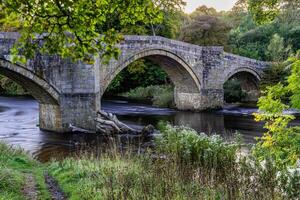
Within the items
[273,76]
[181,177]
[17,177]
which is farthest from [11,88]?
[181,177]

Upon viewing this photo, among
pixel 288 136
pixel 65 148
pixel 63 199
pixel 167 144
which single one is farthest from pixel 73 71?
pixel 288 136

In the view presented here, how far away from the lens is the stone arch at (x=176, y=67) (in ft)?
71.9

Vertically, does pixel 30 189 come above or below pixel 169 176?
below

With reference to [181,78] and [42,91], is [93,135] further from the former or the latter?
[181,78]

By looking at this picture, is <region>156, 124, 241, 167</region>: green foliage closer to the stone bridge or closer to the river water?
the river water

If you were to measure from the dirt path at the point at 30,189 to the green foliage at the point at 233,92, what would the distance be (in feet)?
79.7

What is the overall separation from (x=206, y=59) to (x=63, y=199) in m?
20.6

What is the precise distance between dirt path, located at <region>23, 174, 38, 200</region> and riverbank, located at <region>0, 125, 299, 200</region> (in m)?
0.05

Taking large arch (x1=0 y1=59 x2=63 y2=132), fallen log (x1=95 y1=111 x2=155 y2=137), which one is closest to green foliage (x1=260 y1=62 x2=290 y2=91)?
fallen log (x1=95 y1=111 x2=155 y2=137)

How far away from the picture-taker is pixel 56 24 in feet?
12.8

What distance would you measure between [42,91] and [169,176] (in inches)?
457

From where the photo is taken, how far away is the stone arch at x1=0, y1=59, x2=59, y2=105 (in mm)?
14695

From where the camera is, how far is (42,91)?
15961 millimetres

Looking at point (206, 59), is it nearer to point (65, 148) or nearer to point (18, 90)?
point (65, 148)
